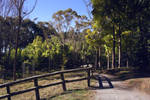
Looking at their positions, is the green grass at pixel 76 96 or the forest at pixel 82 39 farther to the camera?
the forest at pixel 82 39

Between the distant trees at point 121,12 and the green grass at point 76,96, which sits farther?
the distant trees at point 121,12

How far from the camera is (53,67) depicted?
2920cm

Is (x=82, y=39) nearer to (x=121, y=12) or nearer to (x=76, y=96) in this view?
(x=121, y=12)

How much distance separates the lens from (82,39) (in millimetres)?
36250

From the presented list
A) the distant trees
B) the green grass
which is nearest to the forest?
the distant trees

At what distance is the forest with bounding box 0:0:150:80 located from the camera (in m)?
15.6

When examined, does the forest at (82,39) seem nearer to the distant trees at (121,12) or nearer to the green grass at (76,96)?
the distant trees at (121,12)

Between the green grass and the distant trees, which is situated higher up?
the distant trees

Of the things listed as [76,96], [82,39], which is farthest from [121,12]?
[82,39]

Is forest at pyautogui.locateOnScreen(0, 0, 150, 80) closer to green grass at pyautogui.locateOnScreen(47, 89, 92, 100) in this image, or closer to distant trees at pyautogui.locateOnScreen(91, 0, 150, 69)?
distant trees at pyautogui.locateOnScreen(91, 0, 150, 69)

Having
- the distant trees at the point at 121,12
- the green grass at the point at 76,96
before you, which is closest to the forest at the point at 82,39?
the distant trees at the point at 121,12

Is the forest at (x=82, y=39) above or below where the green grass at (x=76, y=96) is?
above

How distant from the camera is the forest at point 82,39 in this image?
1561cm

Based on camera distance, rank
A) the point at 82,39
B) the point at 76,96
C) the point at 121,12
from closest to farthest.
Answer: the point at 76,96
the point at 121,12
the point at 82,39
